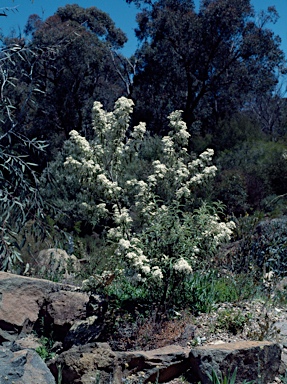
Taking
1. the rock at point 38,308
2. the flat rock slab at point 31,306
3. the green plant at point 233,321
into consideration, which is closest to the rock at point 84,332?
the rock at point 38,308

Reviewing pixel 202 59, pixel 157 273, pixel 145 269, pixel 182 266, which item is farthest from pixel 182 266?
pixel 202 59

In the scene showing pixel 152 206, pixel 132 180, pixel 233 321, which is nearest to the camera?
pixel 233 321

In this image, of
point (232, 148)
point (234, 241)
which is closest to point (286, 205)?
point (234, 241)

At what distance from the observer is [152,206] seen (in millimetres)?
6570

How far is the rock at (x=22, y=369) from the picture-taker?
377 cm

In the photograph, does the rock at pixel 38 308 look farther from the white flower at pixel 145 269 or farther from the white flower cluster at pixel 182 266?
the white flower cluster at pixel 182 266

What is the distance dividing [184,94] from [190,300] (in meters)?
19.2

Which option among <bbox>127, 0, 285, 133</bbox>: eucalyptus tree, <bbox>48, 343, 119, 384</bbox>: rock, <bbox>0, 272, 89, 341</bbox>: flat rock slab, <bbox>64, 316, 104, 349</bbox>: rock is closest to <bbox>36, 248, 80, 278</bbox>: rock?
<bbox>0, 272, 89, 341</bbox>: flat rock slab

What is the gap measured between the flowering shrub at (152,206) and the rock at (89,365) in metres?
1.11

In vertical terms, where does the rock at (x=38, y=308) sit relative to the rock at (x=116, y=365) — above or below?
above

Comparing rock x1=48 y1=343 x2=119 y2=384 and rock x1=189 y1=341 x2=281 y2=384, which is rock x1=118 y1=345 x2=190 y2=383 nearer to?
rock x1=48 y1=343 x2=119 y2=384

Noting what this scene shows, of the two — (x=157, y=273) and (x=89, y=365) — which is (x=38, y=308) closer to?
(x=157, y=273)

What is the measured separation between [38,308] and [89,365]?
2157 mm

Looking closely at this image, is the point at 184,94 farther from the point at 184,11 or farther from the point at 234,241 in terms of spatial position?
the point at 234,241
